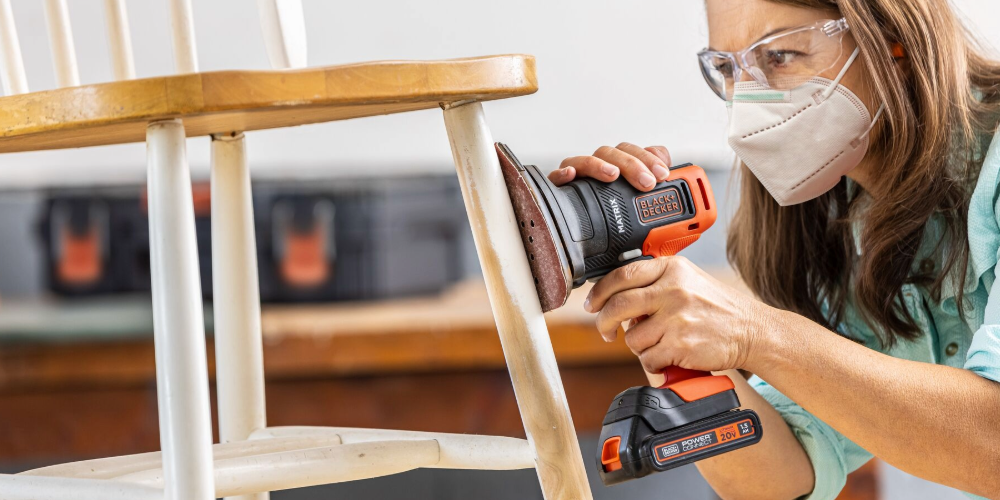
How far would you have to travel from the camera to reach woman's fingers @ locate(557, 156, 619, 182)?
26.6 inches

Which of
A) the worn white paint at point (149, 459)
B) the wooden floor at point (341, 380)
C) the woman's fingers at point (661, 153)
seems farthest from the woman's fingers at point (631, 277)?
the wooden floor at point (341, 380)

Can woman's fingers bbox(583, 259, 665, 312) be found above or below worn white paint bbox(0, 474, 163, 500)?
above

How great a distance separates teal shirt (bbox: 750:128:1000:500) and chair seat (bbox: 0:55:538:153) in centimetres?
49

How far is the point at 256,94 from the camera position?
0.46m

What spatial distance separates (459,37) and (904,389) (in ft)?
4.88

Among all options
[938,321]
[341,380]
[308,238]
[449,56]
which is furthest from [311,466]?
[449,56]

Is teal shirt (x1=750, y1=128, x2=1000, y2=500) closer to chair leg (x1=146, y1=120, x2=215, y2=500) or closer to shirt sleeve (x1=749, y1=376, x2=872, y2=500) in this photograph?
shirt sleeve (x1=749, y1=376, x2=872, y2=500)

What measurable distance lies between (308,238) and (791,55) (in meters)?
1.23

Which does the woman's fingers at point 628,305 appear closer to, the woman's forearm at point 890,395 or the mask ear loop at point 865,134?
the woman's forearm at point 890,395

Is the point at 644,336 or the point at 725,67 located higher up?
the point at 725,67

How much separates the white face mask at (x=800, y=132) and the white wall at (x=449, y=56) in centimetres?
110

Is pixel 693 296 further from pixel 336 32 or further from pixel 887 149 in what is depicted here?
pixel 336 32

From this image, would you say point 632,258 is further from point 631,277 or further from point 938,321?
point 938,321

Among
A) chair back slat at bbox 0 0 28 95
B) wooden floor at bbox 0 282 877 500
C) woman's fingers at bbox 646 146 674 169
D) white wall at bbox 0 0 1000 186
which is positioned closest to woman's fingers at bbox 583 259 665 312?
woman's fingers at bbox 646 146 674 169
